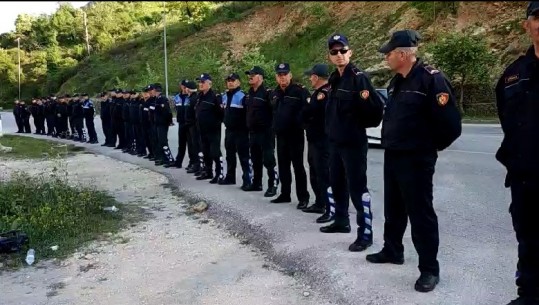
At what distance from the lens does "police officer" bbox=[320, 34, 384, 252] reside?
482 centimetres

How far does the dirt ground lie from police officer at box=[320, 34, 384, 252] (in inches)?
38.7

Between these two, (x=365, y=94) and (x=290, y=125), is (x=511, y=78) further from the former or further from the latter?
(x=290, y=125)

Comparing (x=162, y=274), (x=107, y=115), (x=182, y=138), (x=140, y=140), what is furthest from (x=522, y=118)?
(x=107, y=115)

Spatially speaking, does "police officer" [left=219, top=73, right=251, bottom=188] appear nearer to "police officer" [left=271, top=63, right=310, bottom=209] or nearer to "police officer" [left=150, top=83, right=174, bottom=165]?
"police officer" [left=271, top=63, right=310, bottom=209]

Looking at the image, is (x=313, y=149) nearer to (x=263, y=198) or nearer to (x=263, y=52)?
(x=263, y=198)

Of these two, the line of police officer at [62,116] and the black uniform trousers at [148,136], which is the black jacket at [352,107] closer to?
the black uniform trousers at [148,136]

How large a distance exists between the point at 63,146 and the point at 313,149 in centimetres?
1296

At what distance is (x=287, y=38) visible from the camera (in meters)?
38.2

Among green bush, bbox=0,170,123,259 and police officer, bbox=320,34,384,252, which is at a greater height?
police officer, bbox=320,34,384,252

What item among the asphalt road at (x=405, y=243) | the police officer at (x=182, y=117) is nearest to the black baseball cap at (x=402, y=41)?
the asphalt road at (x=405, y=243)

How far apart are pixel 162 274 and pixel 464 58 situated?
18209mm

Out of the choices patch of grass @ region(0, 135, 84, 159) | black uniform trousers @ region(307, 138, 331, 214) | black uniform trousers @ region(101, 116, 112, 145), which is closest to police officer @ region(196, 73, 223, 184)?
black uniform trousers @ region(307, 138, 331, 214)

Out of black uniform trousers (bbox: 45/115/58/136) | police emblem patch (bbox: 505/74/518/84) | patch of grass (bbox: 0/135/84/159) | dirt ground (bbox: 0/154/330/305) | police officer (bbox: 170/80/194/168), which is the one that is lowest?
dirt ground (bbox: 0/154/330/305)

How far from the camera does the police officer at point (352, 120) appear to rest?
482cm
